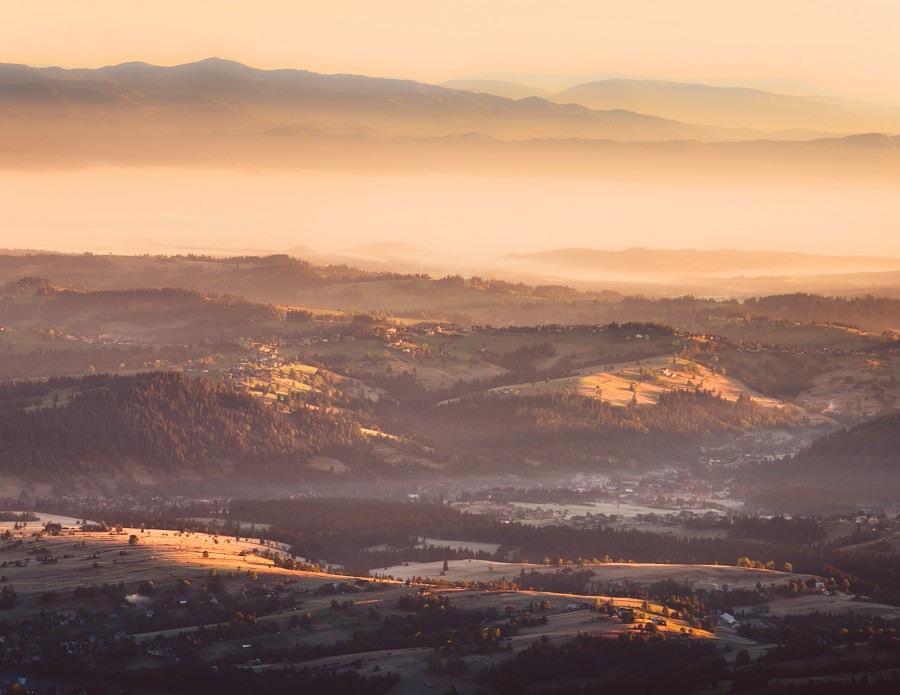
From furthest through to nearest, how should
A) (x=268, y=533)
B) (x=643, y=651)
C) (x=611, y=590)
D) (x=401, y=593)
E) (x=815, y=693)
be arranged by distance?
(x=268, y=533) < (x=611, y=590) < (x=401, y=593) < (x=643, y=651) < (x=815, y=693)

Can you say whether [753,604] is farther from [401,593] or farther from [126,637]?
[126,637]

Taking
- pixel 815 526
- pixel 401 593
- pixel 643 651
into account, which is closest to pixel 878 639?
pixel 643 651

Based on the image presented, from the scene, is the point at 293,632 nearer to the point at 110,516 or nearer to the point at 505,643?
the point at 505,643

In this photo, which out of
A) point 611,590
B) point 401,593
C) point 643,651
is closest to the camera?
point 643,651

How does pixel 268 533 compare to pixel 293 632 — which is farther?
pixel 268 533

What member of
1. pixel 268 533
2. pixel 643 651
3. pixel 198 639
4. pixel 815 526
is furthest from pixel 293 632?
pixel 815 526

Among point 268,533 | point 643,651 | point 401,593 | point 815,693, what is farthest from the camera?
point 268,533

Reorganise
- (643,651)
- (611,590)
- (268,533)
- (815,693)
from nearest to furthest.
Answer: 1. (815,693)
2. (643,651)
3. (611,590)
4. (268,533)

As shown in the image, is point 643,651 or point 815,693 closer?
point 815,693
